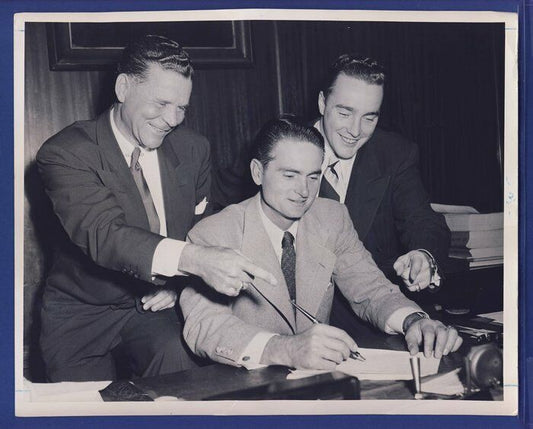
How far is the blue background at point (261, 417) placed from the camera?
3.71ft

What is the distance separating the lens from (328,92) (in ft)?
4.02

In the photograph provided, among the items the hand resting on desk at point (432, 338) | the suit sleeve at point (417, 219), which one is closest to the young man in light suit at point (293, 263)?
the hand resting on desk at point (432, 338)

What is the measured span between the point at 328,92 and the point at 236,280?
1.47 ft

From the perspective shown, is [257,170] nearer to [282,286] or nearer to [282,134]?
[282,134]

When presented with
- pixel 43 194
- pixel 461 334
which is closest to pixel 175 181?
pixel 43 194

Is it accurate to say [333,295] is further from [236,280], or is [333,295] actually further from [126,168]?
[126,168]

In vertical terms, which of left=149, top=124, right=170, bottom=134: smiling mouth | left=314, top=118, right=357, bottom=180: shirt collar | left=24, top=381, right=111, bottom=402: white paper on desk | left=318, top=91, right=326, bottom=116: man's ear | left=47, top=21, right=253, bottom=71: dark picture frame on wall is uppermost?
left=47, top=21, right=253, bottom=71: dark picture frame on wall

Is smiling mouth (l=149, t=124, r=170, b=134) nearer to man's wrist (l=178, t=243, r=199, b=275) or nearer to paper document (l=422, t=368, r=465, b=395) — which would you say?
man's wrist (l=178, t=243, r=199, b=275)

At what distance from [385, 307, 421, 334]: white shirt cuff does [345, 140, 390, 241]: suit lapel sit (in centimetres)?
16

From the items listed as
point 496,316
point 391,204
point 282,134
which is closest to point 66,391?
point 282,134

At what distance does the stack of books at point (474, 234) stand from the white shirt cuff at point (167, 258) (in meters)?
0.54

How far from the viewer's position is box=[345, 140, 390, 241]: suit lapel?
122 centimetres

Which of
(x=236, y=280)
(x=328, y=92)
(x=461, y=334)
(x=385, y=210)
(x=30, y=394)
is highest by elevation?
(x=328, y=92)

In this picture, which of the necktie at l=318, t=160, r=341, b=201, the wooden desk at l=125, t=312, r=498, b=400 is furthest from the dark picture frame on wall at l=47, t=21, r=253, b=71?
the wooden desk at l=125, t=312, r=498, b=400
